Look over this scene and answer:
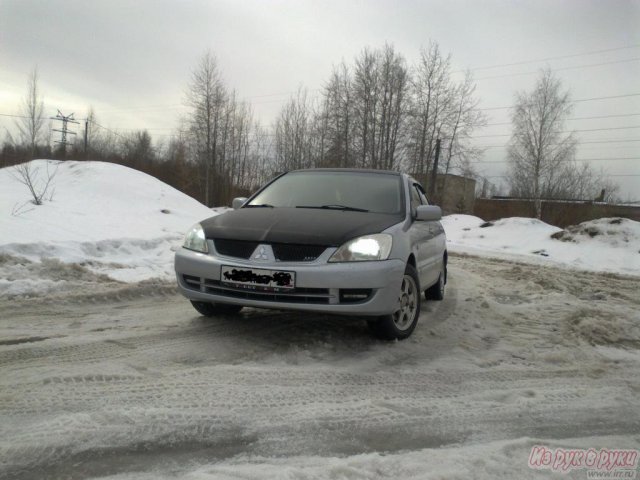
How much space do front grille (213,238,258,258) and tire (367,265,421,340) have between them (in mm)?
1133

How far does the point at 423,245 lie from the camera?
459 centimetres

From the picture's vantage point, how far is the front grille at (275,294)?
335cm

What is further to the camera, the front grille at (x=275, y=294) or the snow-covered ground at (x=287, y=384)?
the front grille at (x=275, y=294)

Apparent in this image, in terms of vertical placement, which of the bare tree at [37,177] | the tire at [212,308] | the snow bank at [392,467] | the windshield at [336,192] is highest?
the bare tree at [37,177]

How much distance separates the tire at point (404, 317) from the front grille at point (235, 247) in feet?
3.72

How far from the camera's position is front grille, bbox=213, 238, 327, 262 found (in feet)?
11.3

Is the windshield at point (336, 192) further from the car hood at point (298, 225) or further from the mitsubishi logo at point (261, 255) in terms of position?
the mitsubishi logo at point (261, 255)

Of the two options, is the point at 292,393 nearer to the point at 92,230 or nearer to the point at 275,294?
the point at 275,294

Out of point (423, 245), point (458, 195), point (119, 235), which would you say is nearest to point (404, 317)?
point (423, 245)

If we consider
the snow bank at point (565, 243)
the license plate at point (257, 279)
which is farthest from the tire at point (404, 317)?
the snow bank at point (565, 243)

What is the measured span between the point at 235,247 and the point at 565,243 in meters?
14.5


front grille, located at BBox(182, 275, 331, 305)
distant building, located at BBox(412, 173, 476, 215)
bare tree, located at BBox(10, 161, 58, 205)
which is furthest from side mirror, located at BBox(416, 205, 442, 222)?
distant building, located at BBox(412, 173, 476, 215)

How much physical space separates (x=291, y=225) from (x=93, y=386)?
5.87 ft

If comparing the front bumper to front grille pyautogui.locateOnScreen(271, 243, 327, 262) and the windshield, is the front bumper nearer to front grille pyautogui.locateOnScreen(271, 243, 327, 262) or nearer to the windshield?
front grille pyautogui.locateOnScreen(271, 243, 327, 262)
